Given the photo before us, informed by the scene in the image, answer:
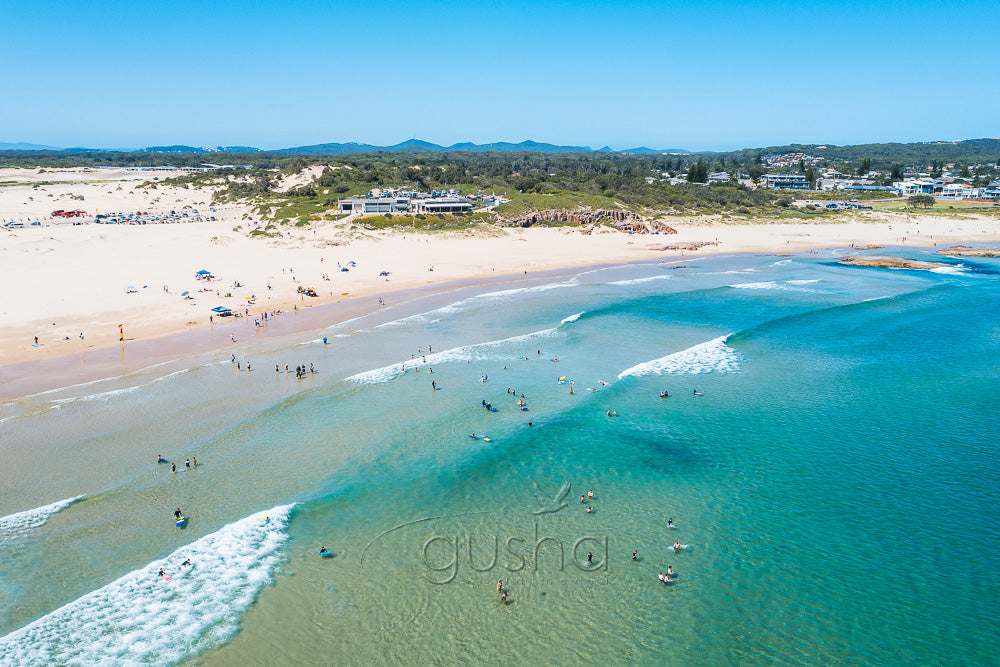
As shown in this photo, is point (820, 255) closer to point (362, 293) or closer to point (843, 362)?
point (843, 362)

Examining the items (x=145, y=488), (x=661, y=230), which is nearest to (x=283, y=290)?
(x=145, y=488)

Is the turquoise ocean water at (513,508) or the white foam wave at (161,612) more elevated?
the turquoise ocean water at (513,508)

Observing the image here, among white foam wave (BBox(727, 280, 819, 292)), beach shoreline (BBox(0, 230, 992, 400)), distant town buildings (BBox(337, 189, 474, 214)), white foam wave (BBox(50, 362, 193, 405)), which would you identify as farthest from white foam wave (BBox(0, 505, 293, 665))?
distant town buildings (BBox(337, 189, 474, 214))
